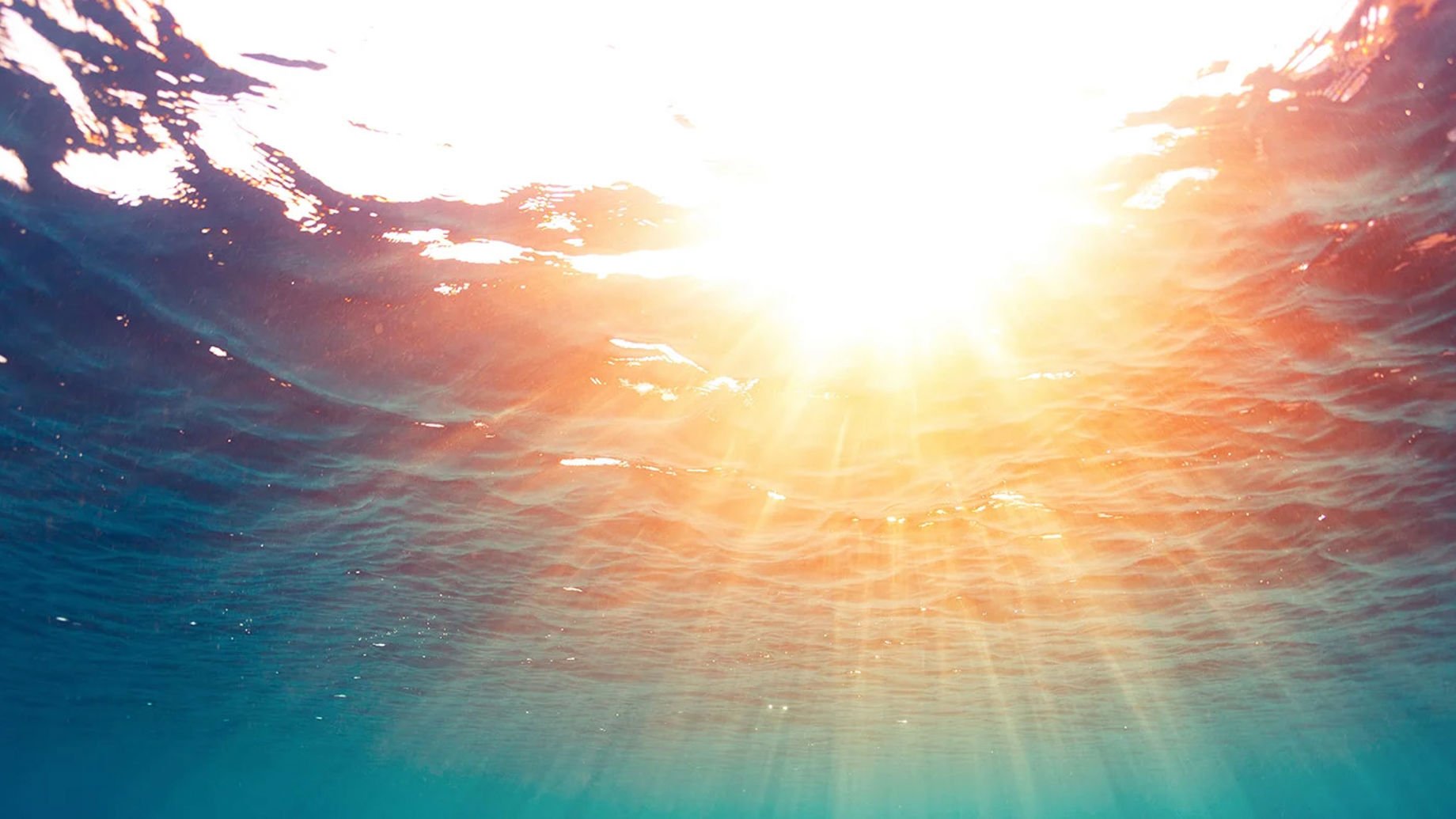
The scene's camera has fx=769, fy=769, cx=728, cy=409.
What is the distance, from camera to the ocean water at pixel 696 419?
7383mm

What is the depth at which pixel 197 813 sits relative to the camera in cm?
10156

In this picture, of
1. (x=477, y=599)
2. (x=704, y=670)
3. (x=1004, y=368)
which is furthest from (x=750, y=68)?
(x=704, y=670)

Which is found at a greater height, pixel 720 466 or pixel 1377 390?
pixel 1377 390

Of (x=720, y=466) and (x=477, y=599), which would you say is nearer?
(x=720, y=466)

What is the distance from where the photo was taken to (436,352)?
1018 centimetres

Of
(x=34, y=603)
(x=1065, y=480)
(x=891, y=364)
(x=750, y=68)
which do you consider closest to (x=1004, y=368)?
(x=891, y=364)

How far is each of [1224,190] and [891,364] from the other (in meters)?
4.15

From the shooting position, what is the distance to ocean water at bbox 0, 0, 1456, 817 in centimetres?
A: 738

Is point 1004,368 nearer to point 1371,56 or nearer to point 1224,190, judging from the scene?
point 1224,190

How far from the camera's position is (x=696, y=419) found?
11727 millimetres

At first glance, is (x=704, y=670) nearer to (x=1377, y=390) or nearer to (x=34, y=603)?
(x=34, y=603)

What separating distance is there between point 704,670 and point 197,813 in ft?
359

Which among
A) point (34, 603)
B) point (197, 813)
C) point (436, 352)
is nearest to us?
point (436, 352)

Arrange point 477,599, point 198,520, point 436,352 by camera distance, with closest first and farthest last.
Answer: point 436,352 → point 198,520 → point 477,599
